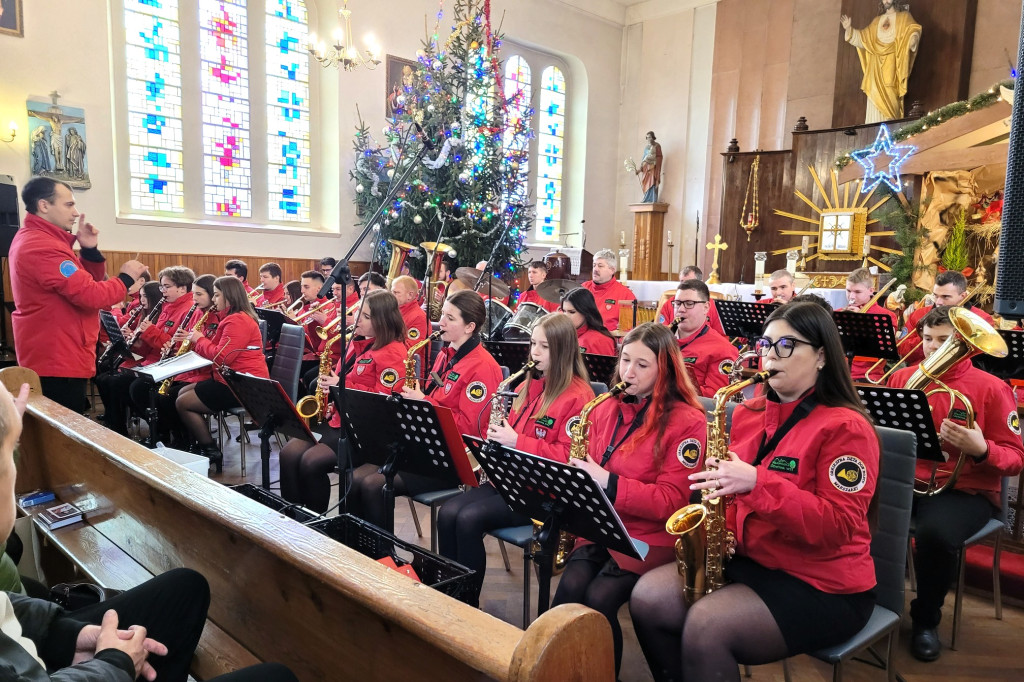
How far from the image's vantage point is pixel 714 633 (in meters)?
1.84

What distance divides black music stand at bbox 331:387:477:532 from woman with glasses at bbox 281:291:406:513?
650 millimetres

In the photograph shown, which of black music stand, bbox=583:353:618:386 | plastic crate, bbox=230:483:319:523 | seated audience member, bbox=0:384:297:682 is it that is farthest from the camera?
black music stand, bbox=583:353:618:386

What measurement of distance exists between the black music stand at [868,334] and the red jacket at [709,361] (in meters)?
0.70

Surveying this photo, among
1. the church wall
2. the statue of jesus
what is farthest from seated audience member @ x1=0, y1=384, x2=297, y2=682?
the statue of jesus

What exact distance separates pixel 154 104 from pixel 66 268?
628cm

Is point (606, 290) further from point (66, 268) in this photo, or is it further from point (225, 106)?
point (225, 106)

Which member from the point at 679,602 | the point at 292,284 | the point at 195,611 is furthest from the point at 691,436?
the point at 292,284

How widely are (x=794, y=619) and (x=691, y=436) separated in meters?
0.67

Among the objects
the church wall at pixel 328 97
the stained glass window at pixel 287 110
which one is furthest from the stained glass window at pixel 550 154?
the stained glass window at pixel 287 110

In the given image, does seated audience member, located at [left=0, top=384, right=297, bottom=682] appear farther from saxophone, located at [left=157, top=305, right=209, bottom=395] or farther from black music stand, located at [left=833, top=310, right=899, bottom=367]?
black music stand, located at [left=833, top=310, right=899, bottom=367]

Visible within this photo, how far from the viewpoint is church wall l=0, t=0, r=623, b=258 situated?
25.6 feet

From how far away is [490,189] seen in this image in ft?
31.6

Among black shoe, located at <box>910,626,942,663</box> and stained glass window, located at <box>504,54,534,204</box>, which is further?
stained glass window, located at <box>504,54,534,204</box>

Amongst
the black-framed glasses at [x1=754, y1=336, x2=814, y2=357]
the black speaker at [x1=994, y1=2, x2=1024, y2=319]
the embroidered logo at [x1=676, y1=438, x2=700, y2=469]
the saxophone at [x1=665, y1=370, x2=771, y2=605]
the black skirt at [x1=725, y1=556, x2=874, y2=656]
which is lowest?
the black skirt at [x1=725, y1=556, x2=874, y2=656]
